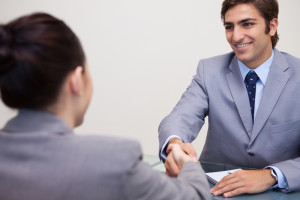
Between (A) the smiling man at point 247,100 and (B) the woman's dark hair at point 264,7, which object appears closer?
(A) the smiling man at point 247,100

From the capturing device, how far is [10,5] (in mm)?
3820

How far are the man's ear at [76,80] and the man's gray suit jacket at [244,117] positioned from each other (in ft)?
2.98

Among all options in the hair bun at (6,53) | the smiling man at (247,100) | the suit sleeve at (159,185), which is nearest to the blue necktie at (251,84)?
the smiling man at (247,100)

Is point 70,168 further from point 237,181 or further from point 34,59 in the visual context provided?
point 237,181

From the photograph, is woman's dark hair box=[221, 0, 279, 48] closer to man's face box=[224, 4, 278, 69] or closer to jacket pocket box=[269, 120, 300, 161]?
man's face box=[224, 4, 278, 69]

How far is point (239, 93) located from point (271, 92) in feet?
0.57

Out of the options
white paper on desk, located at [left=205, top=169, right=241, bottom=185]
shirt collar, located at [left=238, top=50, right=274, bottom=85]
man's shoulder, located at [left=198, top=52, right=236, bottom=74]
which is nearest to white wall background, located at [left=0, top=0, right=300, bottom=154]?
man's shoulder, located at [left=198, top=52, right=236, bottom=74]

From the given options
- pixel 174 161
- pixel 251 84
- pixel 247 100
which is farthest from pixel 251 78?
pixel 174 161

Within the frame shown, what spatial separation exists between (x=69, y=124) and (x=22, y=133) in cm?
13

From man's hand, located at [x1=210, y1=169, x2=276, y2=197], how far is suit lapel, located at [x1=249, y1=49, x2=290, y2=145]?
1.57ft

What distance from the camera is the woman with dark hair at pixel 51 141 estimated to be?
28.3 inches

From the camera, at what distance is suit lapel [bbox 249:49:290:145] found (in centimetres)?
183

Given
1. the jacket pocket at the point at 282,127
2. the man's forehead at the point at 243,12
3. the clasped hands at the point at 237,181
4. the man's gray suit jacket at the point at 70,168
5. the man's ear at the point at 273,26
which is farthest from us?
the man's ear at the point at 273,26

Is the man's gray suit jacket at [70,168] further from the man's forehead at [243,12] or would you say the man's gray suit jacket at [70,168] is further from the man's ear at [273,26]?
the man's ear at [273,26]
